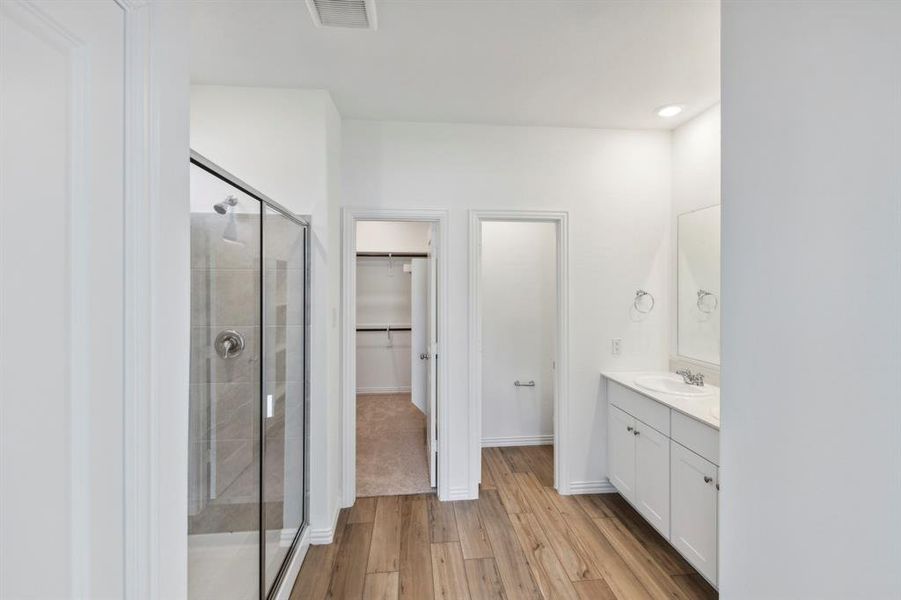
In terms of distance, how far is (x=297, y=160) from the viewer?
7.68ft

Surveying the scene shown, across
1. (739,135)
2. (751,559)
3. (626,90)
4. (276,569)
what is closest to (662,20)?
(626,90)

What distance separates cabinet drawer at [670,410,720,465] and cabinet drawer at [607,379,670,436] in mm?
83

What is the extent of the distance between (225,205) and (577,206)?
2.27 metres

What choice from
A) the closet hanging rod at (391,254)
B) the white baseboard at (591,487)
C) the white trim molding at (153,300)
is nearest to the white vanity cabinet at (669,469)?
the white baseboard at (591,487)

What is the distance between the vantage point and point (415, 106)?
2.55 meters

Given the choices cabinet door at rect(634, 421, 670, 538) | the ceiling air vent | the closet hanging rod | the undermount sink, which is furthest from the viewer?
the closet hanging rod

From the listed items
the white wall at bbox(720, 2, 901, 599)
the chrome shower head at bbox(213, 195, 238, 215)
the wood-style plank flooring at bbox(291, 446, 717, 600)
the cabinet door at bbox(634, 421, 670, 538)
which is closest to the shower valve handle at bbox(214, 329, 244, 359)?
the chrome shower head at bbox(213, 195, 238, 215)

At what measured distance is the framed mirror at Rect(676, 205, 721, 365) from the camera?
2.52m

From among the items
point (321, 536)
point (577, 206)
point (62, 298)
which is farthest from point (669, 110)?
point (321, 536)

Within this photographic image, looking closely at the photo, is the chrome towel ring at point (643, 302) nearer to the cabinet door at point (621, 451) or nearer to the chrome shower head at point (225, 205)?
the cabinet door at point (621, 451)

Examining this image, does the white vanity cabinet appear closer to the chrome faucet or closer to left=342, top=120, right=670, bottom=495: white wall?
left=342, top=120, right=670, bottom=495: white wall

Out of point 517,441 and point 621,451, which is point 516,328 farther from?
point 621,451

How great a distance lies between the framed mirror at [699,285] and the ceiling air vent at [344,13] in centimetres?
224

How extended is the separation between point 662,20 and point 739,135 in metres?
1.00
